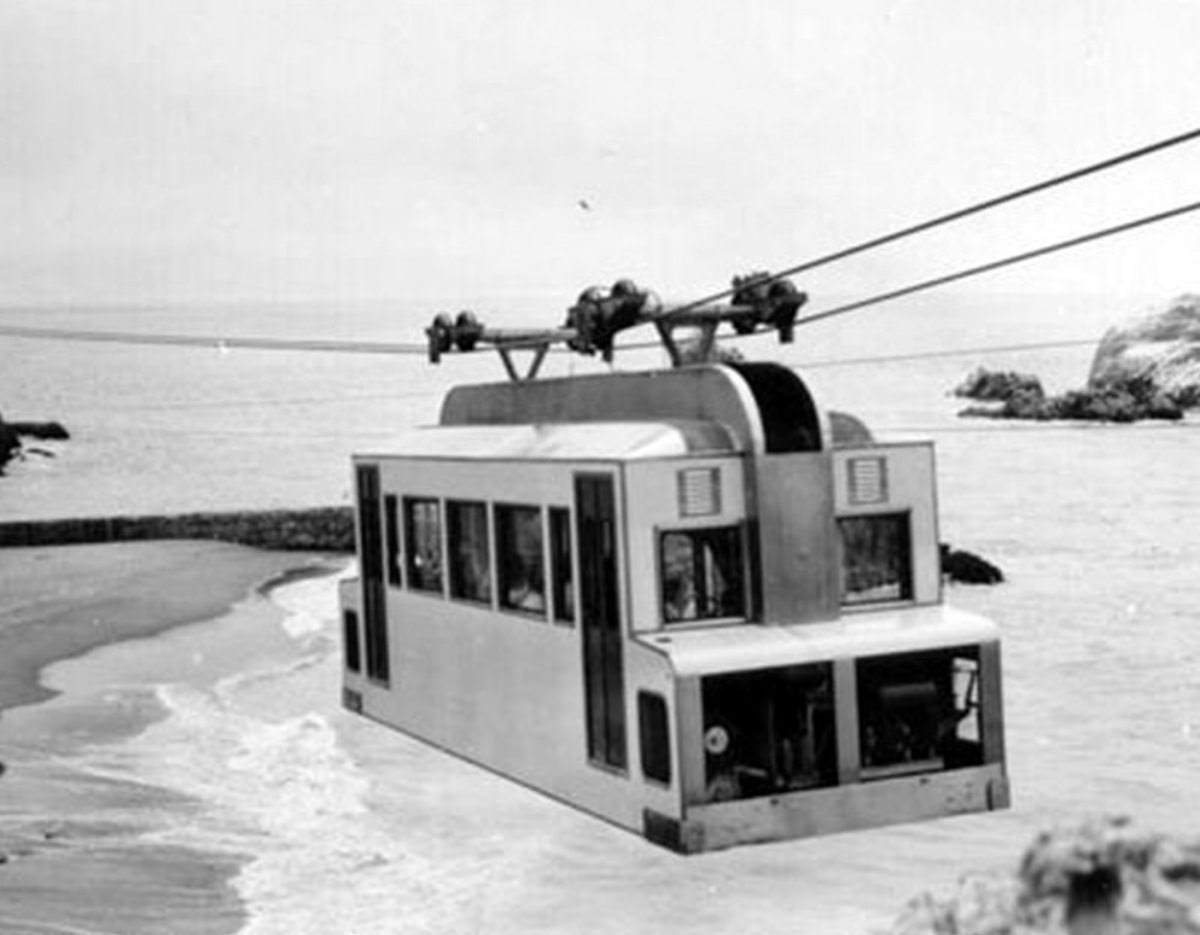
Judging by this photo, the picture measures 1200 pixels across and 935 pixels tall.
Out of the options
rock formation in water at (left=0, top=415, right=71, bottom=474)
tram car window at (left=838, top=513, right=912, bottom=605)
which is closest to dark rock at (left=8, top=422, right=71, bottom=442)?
rock formation in water at (left=0, top=415, right=71, bottom=474)

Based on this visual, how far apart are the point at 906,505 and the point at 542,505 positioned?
99.6 inches

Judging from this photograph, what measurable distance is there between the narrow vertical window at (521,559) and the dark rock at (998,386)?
403 feet

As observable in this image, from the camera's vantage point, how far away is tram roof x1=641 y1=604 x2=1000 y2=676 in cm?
1102

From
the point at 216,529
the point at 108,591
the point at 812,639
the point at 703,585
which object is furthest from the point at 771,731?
the point at 216,529

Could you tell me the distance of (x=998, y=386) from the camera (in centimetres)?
14600

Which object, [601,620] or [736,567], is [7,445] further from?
[736,567]

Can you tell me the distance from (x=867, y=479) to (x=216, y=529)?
55.7m

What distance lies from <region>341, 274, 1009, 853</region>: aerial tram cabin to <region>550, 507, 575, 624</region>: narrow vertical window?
0.6 inches

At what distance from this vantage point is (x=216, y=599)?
49406 mm

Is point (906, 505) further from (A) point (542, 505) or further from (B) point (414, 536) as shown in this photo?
(B) point (414, 536)

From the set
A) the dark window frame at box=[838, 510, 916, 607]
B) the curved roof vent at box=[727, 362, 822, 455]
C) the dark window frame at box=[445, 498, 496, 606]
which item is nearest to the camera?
the curved roof vent at box=[727, 362, 822, 455]

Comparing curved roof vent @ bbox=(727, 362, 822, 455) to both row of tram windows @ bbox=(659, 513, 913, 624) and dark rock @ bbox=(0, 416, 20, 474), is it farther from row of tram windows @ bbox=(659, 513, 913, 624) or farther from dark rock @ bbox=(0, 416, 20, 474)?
dark rock @ bbox=(0, 416, 20, 474)

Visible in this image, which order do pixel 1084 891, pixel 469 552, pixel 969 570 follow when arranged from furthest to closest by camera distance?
pixel 969 570
pixel 469 552
pixel 1084 891

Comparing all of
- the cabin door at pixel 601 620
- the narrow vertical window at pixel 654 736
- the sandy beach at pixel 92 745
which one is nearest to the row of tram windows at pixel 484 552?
the cabin door at pixel 601 620
